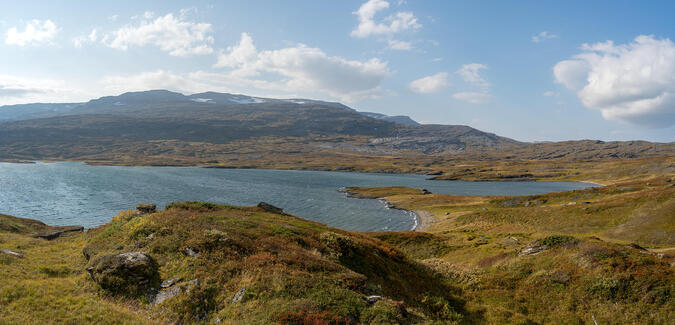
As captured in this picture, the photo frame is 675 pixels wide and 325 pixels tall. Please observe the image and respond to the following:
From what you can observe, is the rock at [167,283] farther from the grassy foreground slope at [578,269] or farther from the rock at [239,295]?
the grassy foreground slope at [578,269]

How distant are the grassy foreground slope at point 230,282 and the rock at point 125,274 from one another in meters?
0.34

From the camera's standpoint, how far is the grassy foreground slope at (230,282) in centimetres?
1530

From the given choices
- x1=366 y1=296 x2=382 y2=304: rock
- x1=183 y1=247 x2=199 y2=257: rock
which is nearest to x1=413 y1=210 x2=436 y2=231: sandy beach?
x1=366 y1=296 x2=382 y2=304: rock

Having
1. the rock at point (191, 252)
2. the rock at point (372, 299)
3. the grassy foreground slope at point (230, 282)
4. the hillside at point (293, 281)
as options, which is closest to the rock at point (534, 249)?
the hillside at point (293, 281)

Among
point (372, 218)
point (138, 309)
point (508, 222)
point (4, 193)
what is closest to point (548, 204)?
point (508, 222)

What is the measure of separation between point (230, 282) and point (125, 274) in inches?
274

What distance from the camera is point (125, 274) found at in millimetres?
19000

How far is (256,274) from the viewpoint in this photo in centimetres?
1820

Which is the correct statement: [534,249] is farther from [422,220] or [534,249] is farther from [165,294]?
[422,220]

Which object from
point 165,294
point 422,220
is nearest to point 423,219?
point 422,220

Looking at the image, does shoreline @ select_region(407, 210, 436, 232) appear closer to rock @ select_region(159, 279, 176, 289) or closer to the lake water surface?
the lake water surface

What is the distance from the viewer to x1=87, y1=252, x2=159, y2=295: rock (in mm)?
18656

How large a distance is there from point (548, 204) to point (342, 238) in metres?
72.0

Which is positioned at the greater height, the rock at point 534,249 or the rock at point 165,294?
the rock at point 534,249
